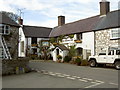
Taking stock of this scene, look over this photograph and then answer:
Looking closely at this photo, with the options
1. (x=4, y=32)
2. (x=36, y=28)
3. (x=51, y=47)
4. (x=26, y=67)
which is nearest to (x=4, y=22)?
(x=4, y=32)

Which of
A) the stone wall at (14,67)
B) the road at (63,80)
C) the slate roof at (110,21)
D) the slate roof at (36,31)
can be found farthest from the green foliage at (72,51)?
the road at (63,80)

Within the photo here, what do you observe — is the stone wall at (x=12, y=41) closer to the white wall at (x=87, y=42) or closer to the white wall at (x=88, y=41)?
the white wall at (x=87, y=42)

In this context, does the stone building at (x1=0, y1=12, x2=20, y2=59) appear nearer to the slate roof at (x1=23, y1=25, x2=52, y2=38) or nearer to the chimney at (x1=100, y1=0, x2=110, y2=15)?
the chimney at (x1=100, y1=0, x2=110, y2=15)

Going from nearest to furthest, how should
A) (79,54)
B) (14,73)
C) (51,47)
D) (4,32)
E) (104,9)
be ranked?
(14,73) → (4,32) → (104,9) → (79,54) → (51,47)

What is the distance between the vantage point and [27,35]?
37750 millimetres

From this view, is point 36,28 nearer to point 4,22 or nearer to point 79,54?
point 79,54

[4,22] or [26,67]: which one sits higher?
[4,22]

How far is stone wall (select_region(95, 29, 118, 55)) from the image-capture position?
22.6m

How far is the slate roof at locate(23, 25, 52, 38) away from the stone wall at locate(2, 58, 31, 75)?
22885 millimetres

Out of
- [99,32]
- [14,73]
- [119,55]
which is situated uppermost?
[99,32]

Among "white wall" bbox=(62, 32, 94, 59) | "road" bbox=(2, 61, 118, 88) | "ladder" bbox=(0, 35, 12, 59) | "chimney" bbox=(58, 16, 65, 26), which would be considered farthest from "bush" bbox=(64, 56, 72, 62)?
"road" bbox=(2, 61, 118, 88)

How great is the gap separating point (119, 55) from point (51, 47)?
Answer: 1891 cm

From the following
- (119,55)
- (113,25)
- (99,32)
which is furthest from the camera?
(99,32)

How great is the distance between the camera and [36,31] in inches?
1599
